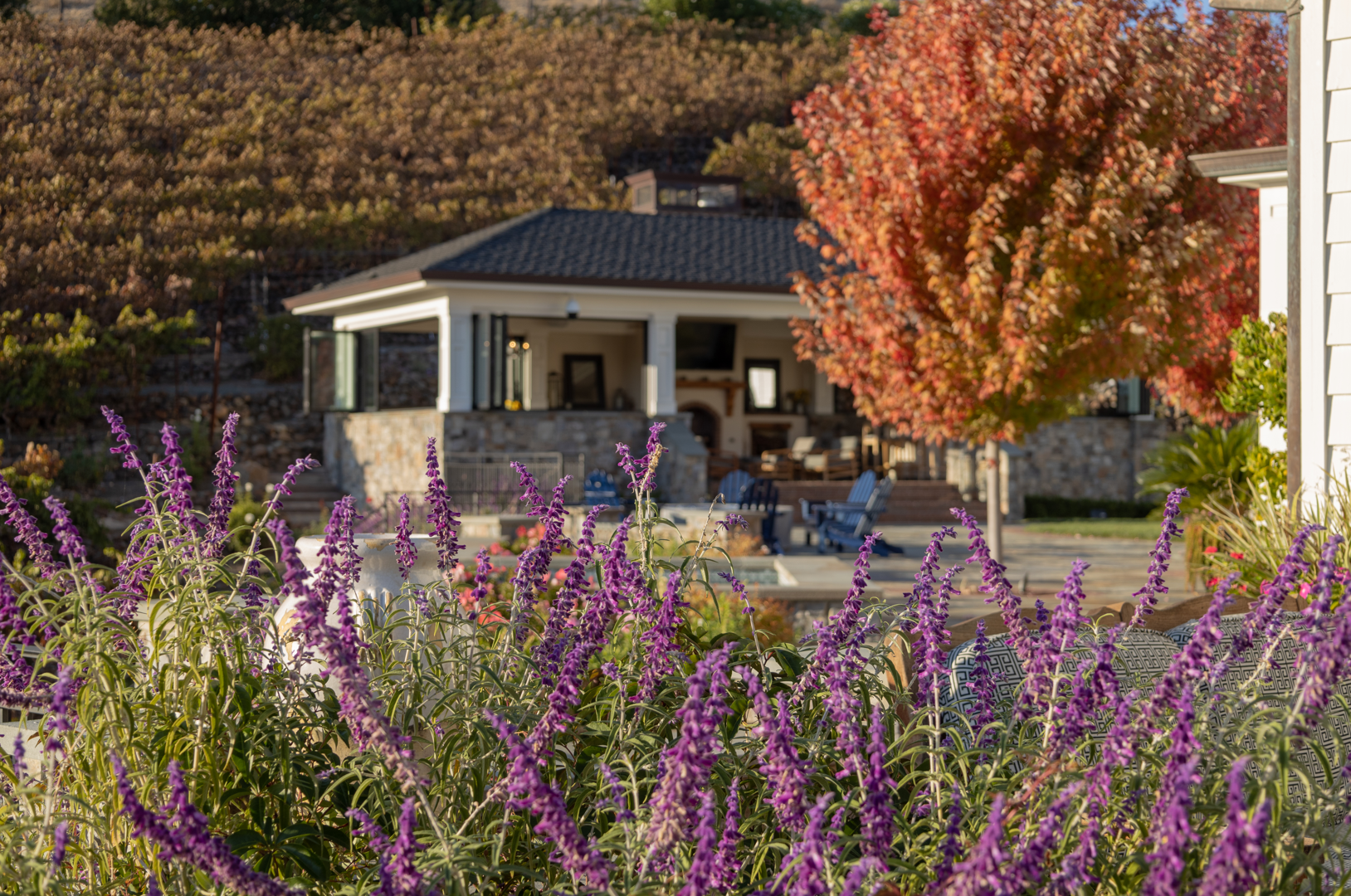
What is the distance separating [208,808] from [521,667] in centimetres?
73

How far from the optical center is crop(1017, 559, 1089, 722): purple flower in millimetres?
2143

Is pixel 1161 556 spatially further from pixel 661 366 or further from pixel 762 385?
pixel 762 385

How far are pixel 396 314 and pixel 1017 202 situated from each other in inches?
514

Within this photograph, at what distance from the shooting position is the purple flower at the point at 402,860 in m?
1.68

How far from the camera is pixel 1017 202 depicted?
1130 centimetres

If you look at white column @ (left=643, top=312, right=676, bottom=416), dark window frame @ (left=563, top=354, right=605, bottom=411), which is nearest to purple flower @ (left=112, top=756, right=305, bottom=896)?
white column @ (left=643, top=312, right=676, bottom=416)

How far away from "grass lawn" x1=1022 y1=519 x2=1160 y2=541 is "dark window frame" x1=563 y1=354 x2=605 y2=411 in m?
9.43

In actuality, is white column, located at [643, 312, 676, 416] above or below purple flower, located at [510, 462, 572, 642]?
above

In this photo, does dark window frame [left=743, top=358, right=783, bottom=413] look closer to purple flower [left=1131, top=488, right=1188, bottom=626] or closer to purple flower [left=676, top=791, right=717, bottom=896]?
purple flower [left=1131, top=488, right=1188, bottom=626]

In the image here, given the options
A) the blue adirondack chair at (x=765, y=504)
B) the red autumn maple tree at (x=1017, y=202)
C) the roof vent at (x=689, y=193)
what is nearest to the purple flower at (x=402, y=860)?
the red autumn maple tree at (x=1017, y=202)

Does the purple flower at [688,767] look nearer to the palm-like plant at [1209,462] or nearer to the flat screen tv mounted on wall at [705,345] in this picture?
the palm-like plant at [1209,462]

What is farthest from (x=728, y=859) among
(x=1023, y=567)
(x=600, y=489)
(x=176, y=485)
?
(x=600, y=489)

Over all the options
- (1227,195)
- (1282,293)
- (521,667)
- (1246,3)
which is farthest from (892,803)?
(1227,195)

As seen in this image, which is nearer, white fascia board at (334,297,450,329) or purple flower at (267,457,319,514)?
purple flower at (267,457,319,514)
